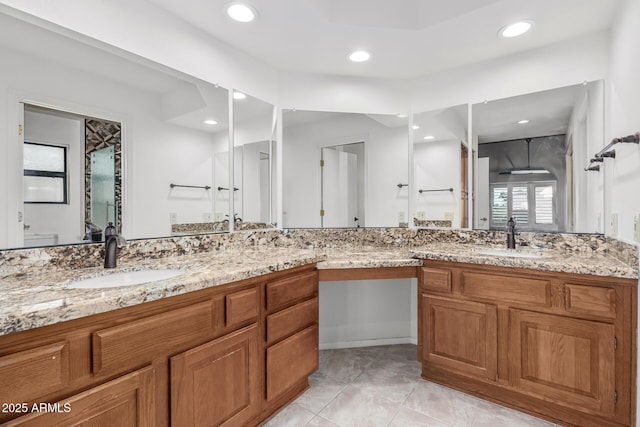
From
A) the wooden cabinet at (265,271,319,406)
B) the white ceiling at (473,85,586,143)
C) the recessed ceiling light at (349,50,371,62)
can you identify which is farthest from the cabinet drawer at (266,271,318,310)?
the white ceiling at (473,85,586,143)

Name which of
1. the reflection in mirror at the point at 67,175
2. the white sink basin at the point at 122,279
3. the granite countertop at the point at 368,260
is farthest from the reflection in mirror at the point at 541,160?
the reflection in mirror at the point at 67,175

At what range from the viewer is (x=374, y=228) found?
8.25 ft

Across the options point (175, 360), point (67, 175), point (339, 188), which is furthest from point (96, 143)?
point (339, 188)

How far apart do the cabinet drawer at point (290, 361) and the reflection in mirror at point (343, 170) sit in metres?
0.92

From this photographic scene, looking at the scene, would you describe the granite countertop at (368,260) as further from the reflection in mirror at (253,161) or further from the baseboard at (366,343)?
the baseboard at (366,343)

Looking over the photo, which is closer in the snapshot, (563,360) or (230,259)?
(563,360)

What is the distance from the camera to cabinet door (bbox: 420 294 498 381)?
177 centimetres

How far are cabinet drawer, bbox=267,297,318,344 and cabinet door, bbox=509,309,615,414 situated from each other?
3.68 feet

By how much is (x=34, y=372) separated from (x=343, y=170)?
209cm

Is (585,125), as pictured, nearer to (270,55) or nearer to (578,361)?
(578,361)

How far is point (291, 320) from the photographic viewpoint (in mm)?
1700

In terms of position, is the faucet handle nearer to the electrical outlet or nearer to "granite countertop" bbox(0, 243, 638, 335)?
"granite countertop" bbox(0, 243, 638, 335)

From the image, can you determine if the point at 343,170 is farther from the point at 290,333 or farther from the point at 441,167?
the point at 290,333

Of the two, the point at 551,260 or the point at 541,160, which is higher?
the point at 541,160
